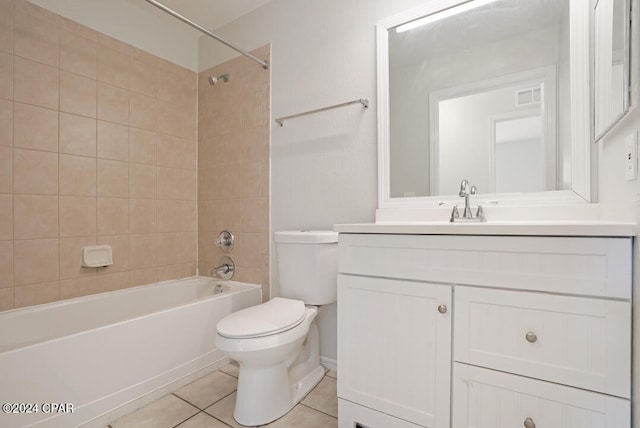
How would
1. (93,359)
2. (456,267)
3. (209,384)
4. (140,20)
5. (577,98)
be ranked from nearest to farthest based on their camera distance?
(456,267) < (577,98) < (93,359) < (209,384) < (140,20)

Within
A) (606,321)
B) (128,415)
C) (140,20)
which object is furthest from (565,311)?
(140,20)

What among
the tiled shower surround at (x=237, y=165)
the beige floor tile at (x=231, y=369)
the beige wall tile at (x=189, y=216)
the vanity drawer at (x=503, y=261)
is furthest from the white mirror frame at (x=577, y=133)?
the beige wall tile at (x=189, y=216)

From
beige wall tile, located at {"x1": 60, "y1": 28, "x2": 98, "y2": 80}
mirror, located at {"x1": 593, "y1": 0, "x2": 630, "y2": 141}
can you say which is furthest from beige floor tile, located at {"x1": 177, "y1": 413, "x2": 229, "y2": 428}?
beige wall tile, located at {"x1": 60, "y1": 28, "x2": 98, "y2": 80}

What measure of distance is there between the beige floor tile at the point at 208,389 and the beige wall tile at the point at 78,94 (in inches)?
68.2

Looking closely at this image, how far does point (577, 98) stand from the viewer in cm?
124

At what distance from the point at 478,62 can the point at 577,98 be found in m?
0.44

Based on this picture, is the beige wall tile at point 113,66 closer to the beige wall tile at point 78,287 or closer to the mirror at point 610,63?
the beige wall tile at point 78,287

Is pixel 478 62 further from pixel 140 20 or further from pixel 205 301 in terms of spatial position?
pixel 140 20

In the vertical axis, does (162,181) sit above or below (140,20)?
below

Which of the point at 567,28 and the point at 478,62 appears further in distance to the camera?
the point at 478,62

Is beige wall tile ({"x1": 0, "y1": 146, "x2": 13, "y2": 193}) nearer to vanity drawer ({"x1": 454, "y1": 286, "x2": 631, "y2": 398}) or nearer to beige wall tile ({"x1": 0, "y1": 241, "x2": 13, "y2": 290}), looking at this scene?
beige wall tile ({"x1": 0, "y1": 241, "x2": 13, "y2": 290})


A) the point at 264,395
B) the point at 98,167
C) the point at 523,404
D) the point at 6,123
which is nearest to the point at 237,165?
the point at 98,167

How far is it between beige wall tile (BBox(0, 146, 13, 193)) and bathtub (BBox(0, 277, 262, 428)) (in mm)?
642

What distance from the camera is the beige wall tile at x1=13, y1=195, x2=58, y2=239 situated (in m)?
1.64
